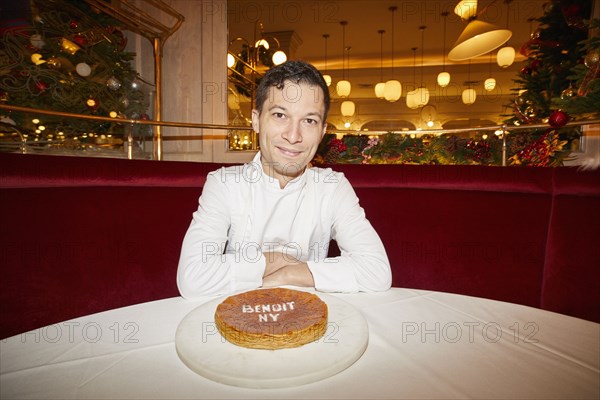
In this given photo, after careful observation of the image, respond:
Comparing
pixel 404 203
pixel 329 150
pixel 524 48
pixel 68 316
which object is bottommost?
pixel 68 316

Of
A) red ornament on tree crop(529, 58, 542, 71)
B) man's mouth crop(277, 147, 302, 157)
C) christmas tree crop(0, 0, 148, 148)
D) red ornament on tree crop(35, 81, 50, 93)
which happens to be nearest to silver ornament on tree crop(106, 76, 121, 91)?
christmas tree crop(0, 0, 148, 148)

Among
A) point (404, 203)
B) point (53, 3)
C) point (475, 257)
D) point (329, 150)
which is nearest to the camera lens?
point (475, 257)

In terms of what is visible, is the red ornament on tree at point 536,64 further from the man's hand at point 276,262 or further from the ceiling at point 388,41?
the man's hand at point 276,262

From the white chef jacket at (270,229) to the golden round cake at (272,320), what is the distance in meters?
0.32

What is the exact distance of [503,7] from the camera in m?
6.95

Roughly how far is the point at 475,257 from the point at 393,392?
1.23 metres

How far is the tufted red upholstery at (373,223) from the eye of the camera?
1209mm

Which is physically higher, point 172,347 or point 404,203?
point 404,203

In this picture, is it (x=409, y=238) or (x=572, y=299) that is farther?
(x=409, y=238)

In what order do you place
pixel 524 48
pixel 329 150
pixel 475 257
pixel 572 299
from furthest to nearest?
1. pixel 524 48
2. pixel 329 150
3. pixel 475 257
4. pixel 572 299

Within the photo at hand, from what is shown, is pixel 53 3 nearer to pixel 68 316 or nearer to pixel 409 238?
pixel 68 316

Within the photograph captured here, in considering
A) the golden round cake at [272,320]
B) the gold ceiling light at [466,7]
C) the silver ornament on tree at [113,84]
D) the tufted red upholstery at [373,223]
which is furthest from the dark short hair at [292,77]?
the gold ceiling light at [466,7]

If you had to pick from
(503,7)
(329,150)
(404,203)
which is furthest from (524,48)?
(503,7)

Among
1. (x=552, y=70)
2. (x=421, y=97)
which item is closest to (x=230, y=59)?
(x=552, y=70)
